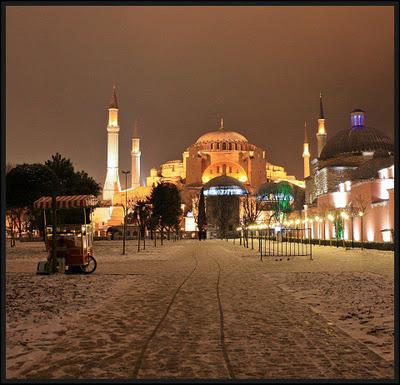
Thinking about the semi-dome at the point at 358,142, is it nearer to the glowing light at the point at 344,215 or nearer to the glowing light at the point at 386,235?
the glowing light at the point at 344,215

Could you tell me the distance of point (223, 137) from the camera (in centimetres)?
12638

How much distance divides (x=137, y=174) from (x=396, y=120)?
115m

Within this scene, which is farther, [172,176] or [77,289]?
[172,176]

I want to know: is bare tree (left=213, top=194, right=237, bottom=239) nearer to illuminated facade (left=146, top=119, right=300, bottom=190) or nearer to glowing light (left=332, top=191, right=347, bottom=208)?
illuminated facade (left=146, top=119, right=300, bottom=190)

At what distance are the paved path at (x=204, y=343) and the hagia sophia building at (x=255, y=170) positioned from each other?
3070cm

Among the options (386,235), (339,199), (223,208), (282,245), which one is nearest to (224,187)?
(223,208)

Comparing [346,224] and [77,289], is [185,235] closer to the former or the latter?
[346,224]

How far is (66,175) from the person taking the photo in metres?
39.8

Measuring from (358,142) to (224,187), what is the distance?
39.2m

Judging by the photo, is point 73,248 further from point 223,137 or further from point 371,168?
point 223,137

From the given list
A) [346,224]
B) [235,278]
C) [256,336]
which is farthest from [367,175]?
[256,336]

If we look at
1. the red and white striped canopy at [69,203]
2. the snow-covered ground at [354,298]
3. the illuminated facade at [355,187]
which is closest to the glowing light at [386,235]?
the illuminated facade at [355,187]

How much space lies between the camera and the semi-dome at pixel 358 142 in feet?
219

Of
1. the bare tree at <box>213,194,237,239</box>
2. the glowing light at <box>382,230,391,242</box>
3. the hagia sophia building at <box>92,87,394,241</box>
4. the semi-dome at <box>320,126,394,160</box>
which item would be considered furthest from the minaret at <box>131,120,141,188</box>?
the glowing light at <box>382,230,391,242</box>
